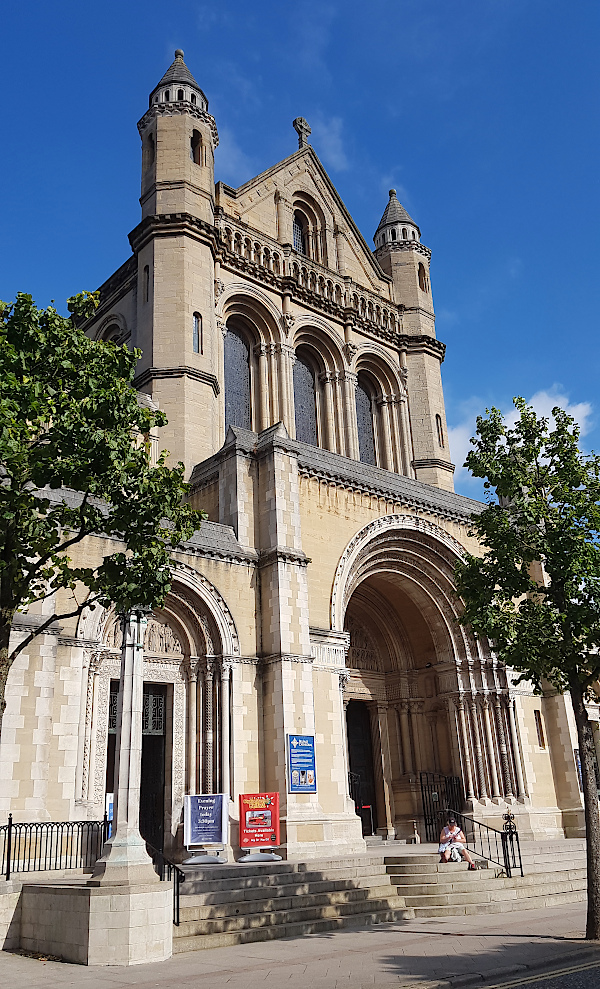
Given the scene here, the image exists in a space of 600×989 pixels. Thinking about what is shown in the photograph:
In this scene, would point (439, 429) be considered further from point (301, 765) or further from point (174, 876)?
point (174, 876)

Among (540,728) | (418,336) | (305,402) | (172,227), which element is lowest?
(540,728)

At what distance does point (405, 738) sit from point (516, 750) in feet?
11.1

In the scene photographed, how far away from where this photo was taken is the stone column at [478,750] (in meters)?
24.3

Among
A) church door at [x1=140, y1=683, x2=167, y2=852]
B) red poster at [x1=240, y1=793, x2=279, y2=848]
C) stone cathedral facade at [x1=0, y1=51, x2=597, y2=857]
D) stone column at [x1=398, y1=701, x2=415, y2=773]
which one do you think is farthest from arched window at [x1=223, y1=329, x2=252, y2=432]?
red poster at [x1=240, y1=793, x2=279, y2=848]

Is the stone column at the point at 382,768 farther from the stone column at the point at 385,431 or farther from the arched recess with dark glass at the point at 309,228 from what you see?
the arched recess with dark glass at the point at 309,228

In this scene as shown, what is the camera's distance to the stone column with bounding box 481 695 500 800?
→ 24.3m

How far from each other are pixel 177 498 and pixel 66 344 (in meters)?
2.76

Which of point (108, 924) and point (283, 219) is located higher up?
point (283, 219)

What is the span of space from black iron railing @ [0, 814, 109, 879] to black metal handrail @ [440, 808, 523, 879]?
7.81 meters

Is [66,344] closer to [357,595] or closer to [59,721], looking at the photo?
[59,721]

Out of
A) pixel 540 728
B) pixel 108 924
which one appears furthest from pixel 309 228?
pixel 108 924

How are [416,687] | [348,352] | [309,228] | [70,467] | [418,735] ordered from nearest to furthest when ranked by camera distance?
[70,467] < [418,735] < [416,687] < [348,352] < [309,228]

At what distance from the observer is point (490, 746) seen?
24.7 m

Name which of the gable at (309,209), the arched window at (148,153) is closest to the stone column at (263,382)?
the gable at (309,209)
